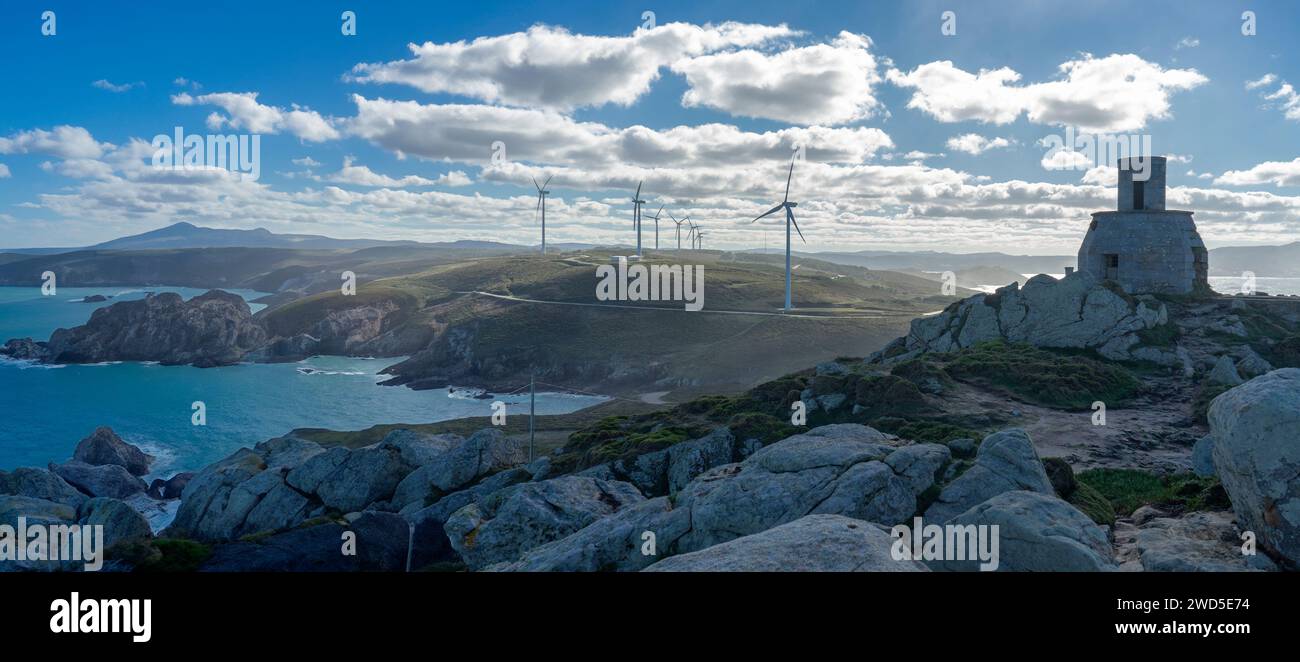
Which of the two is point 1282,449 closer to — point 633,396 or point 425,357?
point 633,396

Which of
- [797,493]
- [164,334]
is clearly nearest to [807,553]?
[797,493]

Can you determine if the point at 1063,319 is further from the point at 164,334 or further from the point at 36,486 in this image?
the point at 164,334

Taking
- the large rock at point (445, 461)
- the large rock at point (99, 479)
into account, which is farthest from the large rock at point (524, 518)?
the large rock at point (99, 479)

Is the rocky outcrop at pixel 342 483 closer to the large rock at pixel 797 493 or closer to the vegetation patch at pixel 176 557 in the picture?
the vegetation patch at pixel 176 557

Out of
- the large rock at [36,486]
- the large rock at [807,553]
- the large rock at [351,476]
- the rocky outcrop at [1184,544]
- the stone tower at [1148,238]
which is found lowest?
the large rock at [36,486]

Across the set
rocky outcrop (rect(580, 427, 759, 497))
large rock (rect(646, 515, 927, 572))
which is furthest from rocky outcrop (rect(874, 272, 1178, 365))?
large rock (rect(646, 515, 927, 572))

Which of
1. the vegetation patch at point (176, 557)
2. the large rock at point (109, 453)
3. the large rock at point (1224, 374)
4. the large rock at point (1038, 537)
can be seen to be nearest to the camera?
the large rock at point (1038, 537)

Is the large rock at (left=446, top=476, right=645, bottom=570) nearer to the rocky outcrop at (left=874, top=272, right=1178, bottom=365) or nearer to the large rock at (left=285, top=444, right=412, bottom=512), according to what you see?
the large rock at (left=285, top=444, right=412, bottom=512)
